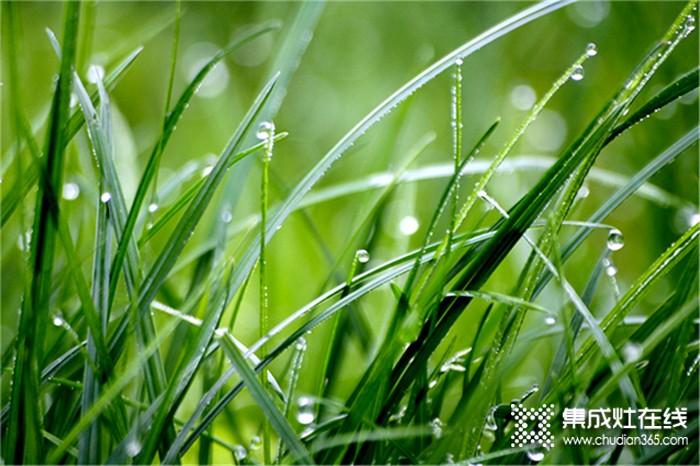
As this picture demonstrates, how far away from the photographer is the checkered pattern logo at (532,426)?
50 centimetres

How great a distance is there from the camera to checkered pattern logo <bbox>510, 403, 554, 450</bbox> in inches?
19.7

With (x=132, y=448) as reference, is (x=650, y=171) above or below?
above

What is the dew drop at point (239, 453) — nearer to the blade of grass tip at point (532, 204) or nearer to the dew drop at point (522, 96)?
the blade of grass tip at point (532, 204)

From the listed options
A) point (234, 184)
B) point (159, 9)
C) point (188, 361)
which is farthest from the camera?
point (159, 9)

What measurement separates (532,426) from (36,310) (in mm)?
298

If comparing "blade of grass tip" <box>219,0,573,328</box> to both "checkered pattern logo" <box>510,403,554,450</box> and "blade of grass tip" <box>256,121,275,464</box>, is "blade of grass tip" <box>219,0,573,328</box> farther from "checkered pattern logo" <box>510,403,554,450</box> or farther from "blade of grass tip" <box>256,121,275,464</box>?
"checkered pattern logo" <box>510,403,554,450</box>

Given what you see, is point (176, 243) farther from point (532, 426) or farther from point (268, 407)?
point (532, 426)

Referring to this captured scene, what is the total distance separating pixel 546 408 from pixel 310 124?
946 mm

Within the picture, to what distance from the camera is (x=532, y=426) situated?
500mm

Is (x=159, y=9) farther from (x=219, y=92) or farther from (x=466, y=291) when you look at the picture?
(x=466, y=291)

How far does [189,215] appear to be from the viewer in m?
0.49

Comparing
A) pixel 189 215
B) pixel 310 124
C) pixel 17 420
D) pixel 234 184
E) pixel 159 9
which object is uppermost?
pixel 159 9

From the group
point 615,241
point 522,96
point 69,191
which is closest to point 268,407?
point 615,241

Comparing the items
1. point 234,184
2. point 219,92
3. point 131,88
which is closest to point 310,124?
point 219,92
